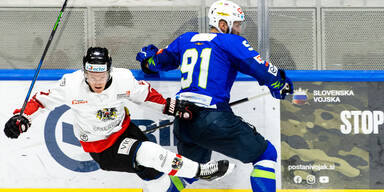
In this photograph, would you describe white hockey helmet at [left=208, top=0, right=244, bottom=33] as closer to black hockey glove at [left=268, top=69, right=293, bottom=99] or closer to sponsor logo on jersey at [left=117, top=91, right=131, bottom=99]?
black hockey glove at [left=268, top=69, right=293, bottom=99]

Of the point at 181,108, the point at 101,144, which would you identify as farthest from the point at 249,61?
the point at 101,144

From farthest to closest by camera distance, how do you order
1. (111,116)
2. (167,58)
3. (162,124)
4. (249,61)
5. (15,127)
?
1. (162,124)
2. (167,58)
3. (111,116)
4. (249,61)
5. (15,127)

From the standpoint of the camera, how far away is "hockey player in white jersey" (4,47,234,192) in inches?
133

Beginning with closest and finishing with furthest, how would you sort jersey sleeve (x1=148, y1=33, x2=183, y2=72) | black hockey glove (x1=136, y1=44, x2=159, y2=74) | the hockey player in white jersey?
the hockey player in white jersey → jersey sleeve (x1=148, y1=33, x2=183, y2=72) → black hockey glove (x1=136, y1=44, x2=159, y2=74)

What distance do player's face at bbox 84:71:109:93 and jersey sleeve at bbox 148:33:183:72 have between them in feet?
1.65

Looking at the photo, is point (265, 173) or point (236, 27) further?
point (236, 27)

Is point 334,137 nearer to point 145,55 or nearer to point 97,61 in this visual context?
point 145,55

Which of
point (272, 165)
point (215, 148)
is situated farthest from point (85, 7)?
point (272, 165)

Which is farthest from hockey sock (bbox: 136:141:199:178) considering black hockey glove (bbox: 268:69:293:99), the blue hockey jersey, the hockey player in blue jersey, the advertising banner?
black hockey glove (bbox: 268:69:293:99)

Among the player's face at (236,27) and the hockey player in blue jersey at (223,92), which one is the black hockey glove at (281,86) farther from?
the player's face at (236,27)

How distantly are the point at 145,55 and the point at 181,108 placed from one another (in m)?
0.60

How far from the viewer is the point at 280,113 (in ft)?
13.4

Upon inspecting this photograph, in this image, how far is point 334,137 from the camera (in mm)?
4082

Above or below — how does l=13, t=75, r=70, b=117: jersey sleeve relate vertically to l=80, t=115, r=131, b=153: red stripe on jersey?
above
